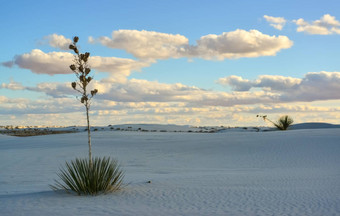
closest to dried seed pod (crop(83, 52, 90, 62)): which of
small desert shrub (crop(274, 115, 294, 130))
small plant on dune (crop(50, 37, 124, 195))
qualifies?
small plant on dune (crop(50, 37, 124, 195))

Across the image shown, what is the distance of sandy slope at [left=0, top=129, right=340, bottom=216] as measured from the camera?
25.9 ft

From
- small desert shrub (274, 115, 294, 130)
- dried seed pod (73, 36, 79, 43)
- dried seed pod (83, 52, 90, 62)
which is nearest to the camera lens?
dried seed pod (83, 52, 90, 62)

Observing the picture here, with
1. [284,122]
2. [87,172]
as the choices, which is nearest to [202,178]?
[87,172]

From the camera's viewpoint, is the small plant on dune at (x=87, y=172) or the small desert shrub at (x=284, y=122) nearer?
the small plant on dune at (x=87, y=172)

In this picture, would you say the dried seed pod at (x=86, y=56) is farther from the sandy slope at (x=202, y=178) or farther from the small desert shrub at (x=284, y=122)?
the small desert shrub at (x=284, y=122)

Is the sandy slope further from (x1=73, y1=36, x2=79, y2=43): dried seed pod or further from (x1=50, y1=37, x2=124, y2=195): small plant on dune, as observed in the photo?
(x1=73, y1=36, x2=79, y2=43): dried seed pod

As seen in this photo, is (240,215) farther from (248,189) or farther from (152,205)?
(248,189)

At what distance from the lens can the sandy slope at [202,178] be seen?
7.89 metres

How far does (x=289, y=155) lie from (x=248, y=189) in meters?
9.67

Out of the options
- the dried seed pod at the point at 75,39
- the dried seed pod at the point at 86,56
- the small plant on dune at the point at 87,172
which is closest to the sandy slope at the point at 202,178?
the small plant on dune at the point at 87,172

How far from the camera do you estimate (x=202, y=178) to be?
1205cm

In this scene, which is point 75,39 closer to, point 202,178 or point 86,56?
point 86,56

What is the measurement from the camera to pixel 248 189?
9.81m

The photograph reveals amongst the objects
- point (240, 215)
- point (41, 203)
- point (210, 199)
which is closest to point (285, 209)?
point (240, 215)
